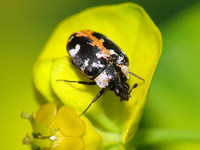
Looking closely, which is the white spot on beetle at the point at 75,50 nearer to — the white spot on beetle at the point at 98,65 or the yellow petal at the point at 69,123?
the white spot on beetle at the point at 98,65

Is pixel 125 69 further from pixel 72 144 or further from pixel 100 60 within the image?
pixel 72 144

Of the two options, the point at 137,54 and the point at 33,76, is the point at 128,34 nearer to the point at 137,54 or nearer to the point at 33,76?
the point at 137,54

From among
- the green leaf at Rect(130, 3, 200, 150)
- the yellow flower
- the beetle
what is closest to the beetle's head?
the beetle

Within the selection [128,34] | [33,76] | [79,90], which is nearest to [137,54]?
[128,34]

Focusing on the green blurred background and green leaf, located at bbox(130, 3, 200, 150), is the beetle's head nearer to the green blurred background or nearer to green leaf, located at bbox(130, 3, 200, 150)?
the green blurred background

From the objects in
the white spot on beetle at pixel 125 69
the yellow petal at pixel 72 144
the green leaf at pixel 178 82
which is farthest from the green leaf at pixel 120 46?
the green leaf at pixel 178 82
